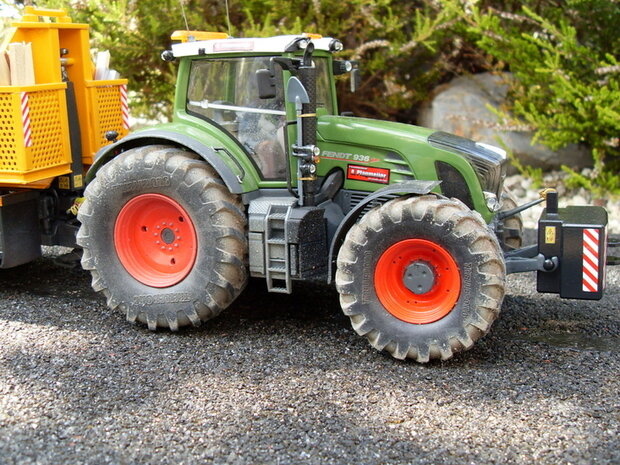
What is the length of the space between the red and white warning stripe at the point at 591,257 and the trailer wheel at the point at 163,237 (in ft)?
7.31

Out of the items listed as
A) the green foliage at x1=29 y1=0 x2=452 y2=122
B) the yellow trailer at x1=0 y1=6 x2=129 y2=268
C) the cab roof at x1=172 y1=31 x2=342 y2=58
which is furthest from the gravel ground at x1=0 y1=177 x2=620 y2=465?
the green foliage at x1=29 y1=0 x2=452 y2=122

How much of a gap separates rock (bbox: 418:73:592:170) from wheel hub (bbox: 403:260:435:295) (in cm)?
508

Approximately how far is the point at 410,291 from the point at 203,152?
1.68 meters

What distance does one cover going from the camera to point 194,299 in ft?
17.5

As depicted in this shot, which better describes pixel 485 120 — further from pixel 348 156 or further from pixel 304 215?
pixel 304 215

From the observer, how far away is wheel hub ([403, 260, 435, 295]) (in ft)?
16.0

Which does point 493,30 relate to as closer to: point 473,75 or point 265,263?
point 473,75

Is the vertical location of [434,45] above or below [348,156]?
above

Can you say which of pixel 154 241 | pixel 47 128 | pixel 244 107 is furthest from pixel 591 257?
pixel 47 128

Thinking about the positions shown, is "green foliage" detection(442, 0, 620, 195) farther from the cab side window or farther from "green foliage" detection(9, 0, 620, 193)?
the cab side window

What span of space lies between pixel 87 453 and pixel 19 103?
2.78 meters

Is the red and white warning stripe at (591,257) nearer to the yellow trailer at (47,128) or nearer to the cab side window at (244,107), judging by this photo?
the cab side window at (244,107)

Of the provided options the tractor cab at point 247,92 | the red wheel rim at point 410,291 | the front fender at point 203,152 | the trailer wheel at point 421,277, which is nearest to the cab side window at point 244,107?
the tractor cab at point 247,92

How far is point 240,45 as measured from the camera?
523 centimetres
